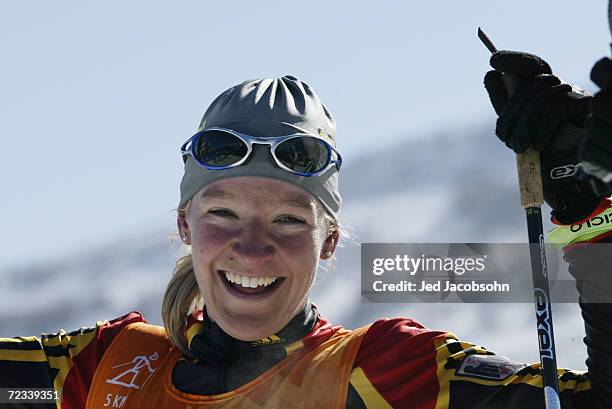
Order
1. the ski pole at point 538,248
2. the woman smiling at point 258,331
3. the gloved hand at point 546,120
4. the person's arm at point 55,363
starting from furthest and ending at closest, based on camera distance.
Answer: the person's arm at point 55,363, the woman smiling at point 258,331, the ski pole at point 538,248, the gloved hand at point 546,120

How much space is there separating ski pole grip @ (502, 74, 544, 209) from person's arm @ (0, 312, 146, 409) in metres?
1.92

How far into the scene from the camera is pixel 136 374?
14.7 ft

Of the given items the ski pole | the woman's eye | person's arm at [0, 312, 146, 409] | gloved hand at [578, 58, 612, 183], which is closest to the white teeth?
the woman's eye

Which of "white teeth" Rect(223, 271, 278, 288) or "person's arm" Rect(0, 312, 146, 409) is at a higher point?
"white teeth" Rect(223, 271, 278, 288)

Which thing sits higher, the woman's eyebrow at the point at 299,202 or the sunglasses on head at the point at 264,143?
the sunglasses on head at the point at 264,143

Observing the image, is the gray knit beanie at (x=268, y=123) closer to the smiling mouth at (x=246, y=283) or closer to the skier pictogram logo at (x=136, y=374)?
the smiling mouth at (x=246, y=283)

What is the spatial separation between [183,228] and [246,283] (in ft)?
1.61

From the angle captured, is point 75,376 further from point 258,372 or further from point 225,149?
point 225,149

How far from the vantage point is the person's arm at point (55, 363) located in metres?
4.55

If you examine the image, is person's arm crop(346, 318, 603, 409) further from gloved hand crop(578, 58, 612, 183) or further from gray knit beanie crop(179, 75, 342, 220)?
gloved hand crop(578, 58, 612, 183)

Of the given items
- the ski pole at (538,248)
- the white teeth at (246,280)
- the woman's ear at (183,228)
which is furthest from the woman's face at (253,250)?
the ski pole at (538,248)

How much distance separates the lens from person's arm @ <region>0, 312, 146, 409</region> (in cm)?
455

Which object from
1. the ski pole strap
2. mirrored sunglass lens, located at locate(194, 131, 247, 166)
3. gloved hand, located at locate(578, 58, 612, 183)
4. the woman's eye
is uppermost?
mirrored sunglass lens, located at locate(194, 131, 247, 166)

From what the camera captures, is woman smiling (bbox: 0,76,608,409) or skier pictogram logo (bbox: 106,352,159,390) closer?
woman smiling (bbox: 0,76,608,409)
